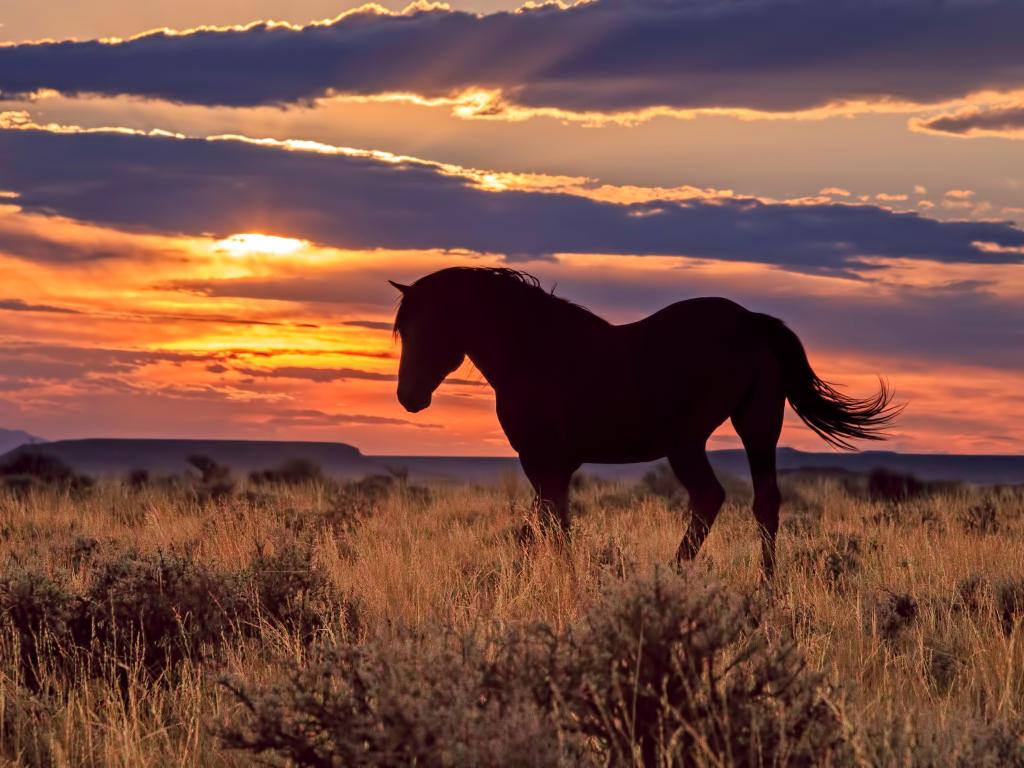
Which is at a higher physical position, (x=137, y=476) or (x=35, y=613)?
(x=35, y=613)

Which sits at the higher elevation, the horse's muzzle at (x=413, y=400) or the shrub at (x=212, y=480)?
the horse's muzzle at (x=413, y=400)

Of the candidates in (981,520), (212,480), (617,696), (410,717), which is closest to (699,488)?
(617,696)

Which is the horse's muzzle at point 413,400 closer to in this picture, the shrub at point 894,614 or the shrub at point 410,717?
the shrub at point 894,614

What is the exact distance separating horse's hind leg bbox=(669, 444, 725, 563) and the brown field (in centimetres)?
39

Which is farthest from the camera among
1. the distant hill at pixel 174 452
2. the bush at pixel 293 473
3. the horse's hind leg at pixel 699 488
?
the distant hill at pixel 174 452

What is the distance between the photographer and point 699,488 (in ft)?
30.2

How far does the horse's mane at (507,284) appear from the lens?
32.3ft

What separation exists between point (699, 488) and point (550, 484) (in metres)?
1.20

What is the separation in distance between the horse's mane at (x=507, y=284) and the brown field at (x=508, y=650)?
1863 mm

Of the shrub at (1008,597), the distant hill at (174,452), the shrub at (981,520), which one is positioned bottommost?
the distant hill at (174,452)

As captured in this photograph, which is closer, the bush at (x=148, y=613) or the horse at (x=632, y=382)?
the bush at (x=148, y=613)

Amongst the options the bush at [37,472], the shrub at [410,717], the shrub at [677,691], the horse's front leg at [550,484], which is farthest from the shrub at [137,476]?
the shrub at [677,691]

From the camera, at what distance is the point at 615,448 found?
376 inches

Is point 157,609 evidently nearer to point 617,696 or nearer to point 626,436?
point 617,696
